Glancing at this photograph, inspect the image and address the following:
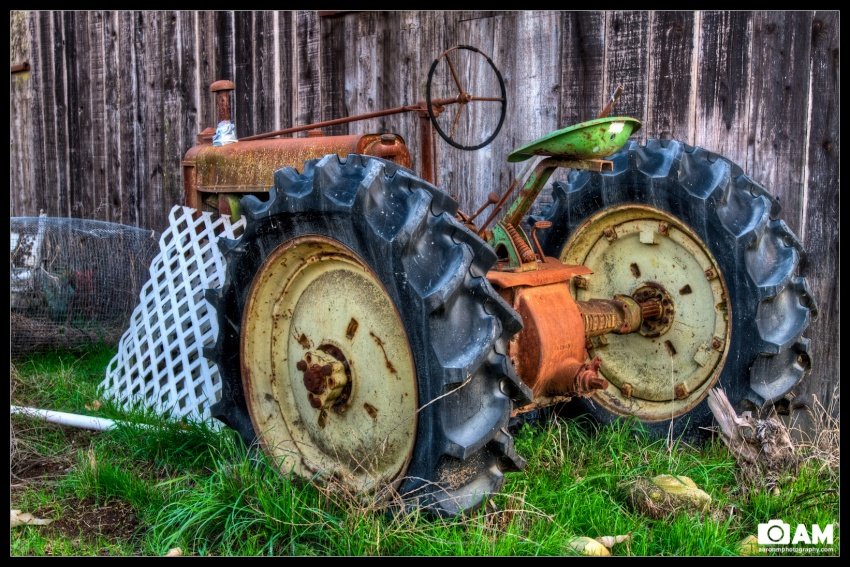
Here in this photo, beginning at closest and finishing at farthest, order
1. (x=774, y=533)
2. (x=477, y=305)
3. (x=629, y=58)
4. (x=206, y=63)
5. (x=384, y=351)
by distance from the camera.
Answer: (x=477, y=305)
(x=774, y=533)
(x=384, y=351)
(x=629, y=58)
(x=206, y=63)

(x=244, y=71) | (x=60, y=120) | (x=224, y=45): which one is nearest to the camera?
(x=244, y=71)

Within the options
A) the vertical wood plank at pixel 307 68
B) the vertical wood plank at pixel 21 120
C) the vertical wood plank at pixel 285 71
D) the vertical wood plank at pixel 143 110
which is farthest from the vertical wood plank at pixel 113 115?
the vertical wood plank at pixel 307 68

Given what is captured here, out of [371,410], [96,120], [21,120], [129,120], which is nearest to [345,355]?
[371,410]

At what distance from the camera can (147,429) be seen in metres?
3.65

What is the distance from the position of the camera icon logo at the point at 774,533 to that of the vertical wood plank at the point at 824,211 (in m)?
1.17

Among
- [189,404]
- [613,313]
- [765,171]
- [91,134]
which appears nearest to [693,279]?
[613,313]

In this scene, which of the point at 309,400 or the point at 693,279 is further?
the point at 693,279

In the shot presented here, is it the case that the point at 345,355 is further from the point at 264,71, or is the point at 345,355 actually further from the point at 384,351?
the point at 264,71

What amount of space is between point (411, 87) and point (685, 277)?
2102 millimetres

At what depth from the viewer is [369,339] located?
9.37ft

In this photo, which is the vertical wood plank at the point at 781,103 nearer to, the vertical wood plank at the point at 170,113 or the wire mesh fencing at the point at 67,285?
the wire mesh fencing at the point at 67,285

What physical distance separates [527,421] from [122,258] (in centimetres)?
300

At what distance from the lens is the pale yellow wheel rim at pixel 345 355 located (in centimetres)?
279

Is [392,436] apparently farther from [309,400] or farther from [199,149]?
[199,149]
